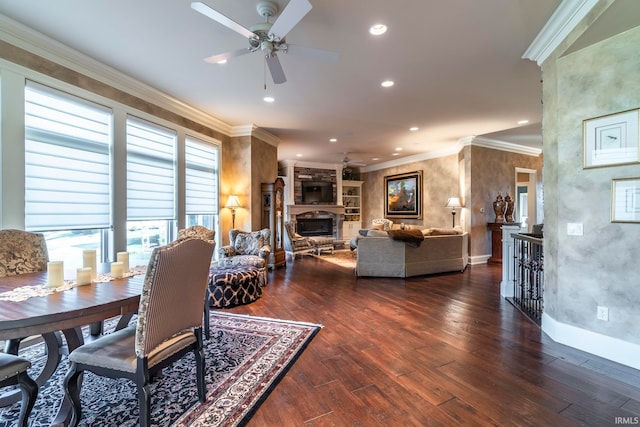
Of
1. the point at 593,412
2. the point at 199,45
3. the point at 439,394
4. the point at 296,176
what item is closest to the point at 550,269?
the point at 593,412

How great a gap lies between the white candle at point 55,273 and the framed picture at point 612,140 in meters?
4.13

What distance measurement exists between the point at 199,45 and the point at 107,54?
111 centimetres

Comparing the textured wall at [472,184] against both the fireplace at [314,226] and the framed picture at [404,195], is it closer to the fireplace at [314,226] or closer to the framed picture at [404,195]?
the framed picture at [404,195]

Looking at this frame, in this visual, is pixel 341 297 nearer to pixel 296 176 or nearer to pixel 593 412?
pixel 593 412

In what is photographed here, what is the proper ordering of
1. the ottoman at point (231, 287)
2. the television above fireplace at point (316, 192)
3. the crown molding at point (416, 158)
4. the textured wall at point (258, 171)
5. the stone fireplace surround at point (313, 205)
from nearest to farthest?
the ottoman at point (231, 287) < the textured wall at point (258, 171) < the crown molding at point (416, 158) < the stone fireplace surround at point (313, 205) < the television above fireplace at point (316, 192)

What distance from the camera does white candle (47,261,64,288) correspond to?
177cm

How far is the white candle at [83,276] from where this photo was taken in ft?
6.04

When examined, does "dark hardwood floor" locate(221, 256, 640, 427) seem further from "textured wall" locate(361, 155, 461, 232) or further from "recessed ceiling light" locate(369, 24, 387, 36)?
"textured wall" locate(361, 155, 461, 232)

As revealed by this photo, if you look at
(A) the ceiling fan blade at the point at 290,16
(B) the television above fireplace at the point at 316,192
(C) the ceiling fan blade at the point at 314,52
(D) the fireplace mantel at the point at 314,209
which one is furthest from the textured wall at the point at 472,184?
(A) the ceiling fan blade at the point at 290,16

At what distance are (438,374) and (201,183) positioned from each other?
467 centimetres

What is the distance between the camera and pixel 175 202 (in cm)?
462

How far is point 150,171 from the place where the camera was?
13.7ft

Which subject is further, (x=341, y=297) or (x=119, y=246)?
(x=341, y=297)

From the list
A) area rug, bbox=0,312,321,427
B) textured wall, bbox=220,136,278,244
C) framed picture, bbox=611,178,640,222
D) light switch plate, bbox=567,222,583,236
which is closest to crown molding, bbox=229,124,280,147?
textured wall, bbox=220,136,278,244
